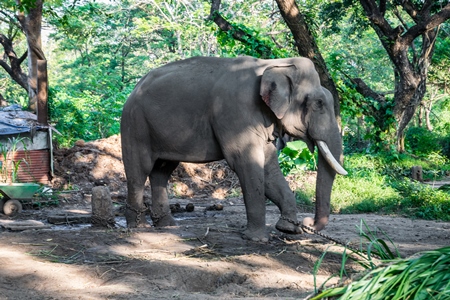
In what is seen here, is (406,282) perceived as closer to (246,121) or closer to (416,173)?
(246,121)

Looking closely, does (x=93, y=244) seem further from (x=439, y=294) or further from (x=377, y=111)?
(x=377, y=111)

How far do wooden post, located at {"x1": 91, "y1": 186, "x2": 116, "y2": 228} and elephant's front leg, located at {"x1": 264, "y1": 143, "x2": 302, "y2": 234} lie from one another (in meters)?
2.29

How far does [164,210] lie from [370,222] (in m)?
3.13

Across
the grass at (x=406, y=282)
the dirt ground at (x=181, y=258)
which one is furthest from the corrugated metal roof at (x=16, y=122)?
the grass at (x=406, y=282)

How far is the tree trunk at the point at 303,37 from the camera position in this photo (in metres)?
14.1

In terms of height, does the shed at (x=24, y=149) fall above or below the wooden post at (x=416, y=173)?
above

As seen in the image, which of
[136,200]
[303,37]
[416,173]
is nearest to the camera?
[136,200]

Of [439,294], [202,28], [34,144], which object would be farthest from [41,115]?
[202,28]

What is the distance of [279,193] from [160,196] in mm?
2012

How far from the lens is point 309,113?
764cm

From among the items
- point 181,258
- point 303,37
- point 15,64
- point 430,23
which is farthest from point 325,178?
point 15,64

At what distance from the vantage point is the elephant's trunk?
7.28 metres

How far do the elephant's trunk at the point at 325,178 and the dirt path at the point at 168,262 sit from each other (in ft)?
0.82

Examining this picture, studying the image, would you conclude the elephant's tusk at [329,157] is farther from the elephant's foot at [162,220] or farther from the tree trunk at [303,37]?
the tree trunk at [303,37]
